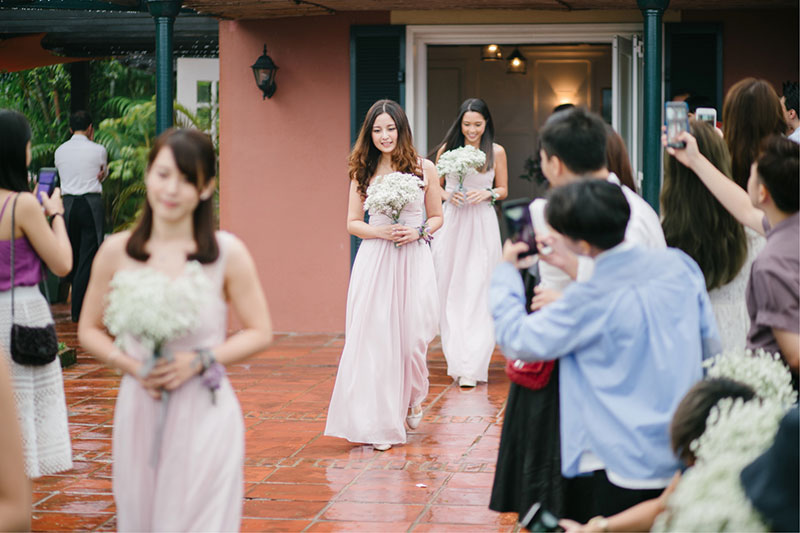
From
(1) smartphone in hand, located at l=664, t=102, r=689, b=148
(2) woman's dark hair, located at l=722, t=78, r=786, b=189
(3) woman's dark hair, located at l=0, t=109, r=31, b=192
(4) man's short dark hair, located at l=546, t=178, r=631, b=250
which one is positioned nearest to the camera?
(4) man's short dark hair, located at l=546, t=178, r=631, b=250

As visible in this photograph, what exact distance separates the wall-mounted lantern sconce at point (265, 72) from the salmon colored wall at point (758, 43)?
4184 millimetres

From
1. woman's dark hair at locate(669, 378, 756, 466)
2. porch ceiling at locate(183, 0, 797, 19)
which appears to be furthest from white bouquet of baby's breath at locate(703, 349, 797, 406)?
porch ceiling at locate(183, 0, 797, 19)

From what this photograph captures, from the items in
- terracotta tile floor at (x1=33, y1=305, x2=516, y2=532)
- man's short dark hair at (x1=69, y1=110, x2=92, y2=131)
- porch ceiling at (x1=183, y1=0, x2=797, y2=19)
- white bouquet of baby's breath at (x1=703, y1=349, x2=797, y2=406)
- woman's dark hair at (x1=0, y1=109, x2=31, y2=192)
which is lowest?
terracotta tile floor at (x1=33, y1=305, x2=516, y2=532)

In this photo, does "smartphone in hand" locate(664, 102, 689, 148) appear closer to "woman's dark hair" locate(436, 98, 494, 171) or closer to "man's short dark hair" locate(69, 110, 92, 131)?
"woman's dark hair" locate(436, 98, 494, 171)

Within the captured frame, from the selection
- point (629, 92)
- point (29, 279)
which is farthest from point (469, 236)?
point (29, 279)

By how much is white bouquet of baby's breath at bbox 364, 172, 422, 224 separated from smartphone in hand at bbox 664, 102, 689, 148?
8.62ft

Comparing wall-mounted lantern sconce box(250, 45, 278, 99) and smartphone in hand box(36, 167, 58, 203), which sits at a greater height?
wall-mounted lantern sconce box(250, 45, 278, 99)

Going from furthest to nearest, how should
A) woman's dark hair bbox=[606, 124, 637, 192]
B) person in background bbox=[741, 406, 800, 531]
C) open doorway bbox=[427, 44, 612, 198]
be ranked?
1. open doorway bbox=[427, 44, 612, 198]
2. woman's dark hair bbox=[606, 124, 637, 192]
3. person in background bbox=[741, 406, 800, 531]

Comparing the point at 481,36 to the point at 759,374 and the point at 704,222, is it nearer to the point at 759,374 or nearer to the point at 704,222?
the point at 704,222

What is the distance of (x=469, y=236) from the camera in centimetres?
915

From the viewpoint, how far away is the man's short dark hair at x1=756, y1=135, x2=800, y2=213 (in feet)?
12.9

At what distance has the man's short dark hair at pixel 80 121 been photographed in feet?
39.8

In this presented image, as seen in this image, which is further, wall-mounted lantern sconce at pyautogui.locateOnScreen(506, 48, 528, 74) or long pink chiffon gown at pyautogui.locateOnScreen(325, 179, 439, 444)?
wall-mounted lantern sconce at pyautogui.locateOnScreen(506, 48, 528, 74)

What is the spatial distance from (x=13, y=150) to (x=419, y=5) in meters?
5.91
